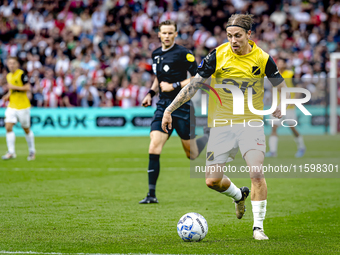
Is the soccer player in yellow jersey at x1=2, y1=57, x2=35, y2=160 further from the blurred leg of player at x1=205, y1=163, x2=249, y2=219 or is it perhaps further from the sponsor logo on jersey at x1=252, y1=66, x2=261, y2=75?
the sponsor logo on jersey at x1=252, y1=66, x2=261, y2=75

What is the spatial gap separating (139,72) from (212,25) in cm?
529

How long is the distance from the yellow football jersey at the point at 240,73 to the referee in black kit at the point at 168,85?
2059 mm

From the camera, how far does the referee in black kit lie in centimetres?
747

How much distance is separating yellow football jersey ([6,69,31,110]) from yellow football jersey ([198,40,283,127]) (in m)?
8.32

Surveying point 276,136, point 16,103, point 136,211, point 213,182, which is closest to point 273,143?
point 276,136

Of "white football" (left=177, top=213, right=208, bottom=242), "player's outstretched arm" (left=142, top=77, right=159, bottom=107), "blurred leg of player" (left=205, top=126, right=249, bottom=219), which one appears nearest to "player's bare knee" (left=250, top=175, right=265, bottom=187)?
"blurred leg of player" (left=205, top=126, right=249, bottom=219)

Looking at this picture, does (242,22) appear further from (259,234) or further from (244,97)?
(259,234)

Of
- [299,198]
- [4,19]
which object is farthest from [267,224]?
[4,19]

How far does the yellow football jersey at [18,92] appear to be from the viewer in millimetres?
12727

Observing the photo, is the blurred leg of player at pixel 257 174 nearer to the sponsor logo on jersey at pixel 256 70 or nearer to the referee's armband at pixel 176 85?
the sponsor logo on jersey at pixel 256 70

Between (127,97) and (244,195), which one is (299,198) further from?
(127,97)

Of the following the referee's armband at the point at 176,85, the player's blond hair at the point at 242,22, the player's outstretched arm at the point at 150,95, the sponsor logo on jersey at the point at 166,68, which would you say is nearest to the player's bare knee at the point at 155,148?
the player's outstretched arm at the point at 150,95

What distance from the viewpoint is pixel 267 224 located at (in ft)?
19.3

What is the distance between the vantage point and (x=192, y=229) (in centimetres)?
499
